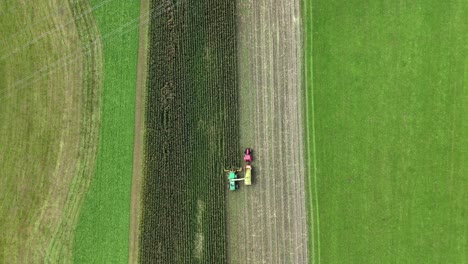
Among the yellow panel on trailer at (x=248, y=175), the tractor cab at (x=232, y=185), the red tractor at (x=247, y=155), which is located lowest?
the tractor cab at (x=232, y=185)

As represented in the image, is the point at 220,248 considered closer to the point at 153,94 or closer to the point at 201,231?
the point at 201,231

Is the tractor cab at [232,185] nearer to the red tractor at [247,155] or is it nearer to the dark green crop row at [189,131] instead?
the dark green crop row at [189,131]

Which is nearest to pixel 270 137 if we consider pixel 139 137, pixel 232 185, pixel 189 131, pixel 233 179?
pixel 233 179

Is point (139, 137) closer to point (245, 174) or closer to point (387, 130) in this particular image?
point (245, 174)

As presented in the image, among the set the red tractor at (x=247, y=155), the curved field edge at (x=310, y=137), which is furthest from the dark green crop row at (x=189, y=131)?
the curved field edge at (x=310, y=137)

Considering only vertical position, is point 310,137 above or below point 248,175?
above

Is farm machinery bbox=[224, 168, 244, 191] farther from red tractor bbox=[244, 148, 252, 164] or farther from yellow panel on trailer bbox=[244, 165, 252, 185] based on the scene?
red tractor bbox=[244, 148, 252, 164]

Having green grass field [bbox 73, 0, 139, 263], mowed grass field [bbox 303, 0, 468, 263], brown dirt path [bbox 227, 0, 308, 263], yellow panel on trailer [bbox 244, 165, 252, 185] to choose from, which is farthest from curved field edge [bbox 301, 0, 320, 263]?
green grass field [bbox 73, 0, 139, 263]
